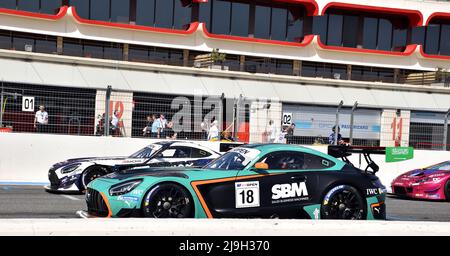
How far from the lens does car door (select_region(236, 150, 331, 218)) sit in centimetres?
842

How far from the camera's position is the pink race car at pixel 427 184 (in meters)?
14.5

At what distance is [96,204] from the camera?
8.23m

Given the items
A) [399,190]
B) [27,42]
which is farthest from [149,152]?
[27,42]

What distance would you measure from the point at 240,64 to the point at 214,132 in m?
17.2

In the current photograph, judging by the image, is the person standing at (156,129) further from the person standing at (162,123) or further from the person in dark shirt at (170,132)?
the person in dark shirt at (170,132)

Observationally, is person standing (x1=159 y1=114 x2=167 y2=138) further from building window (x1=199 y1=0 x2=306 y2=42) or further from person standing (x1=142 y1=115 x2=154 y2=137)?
building window (x1=199 y1=0 x2=306 y2=42)

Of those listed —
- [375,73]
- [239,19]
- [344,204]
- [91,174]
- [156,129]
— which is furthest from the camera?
[375,73]

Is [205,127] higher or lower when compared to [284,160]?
higher

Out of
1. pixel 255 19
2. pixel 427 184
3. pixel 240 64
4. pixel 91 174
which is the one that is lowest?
pixel 427 184

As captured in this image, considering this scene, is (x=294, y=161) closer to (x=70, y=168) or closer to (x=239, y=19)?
(x=70, y=168)

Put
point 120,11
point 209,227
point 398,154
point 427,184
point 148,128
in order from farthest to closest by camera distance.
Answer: point 120,11 < point 148,128 < point 398,154 < point 427,184 < point 209,227

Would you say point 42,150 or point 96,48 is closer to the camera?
point 42,150
